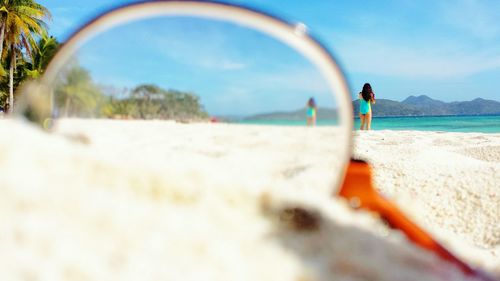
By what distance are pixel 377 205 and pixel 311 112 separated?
0.24 metres

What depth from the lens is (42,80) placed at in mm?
950

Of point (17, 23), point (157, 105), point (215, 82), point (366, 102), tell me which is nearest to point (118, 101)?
point (157, 105)

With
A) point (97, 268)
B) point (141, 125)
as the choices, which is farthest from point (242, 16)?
point (97, 268)

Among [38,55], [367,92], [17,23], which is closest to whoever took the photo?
[367,92]

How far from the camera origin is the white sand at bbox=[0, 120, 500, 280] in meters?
0.58

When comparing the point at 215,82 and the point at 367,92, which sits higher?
the point at 367,92

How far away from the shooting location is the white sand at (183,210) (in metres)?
0.58

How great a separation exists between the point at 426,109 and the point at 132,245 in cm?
6354

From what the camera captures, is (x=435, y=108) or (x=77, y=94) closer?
(x=77, y=94)

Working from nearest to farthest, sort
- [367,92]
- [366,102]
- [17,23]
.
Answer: [367,92]
[366,102]
[17,23]

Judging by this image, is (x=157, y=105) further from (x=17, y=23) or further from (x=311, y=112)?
(x=17, y=23)

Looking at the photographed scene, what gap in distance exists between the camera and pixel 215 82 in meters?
0.90

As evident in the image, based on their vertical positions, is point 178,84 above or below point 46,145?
above

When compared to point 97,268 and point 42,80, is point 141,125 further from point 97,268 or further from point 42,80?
point 97,268
